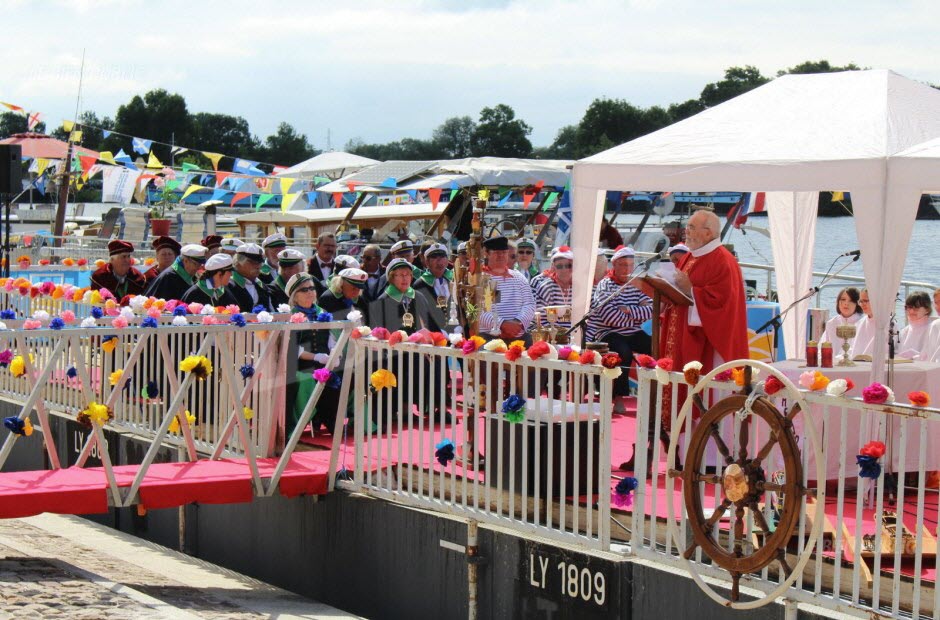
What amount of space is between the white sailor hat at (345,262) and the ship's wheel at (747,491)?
5.68 metres

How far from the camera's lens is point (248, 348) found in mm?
8617

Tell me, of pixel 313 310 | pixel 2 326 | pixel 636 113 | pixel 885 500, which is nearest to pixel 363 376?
pixel 313 310

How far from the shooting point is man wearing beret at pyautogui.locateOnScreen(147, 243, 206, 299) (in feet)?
38.1

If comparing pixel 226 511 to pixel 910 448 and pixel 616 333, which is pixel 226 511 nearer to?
pixel 616 333

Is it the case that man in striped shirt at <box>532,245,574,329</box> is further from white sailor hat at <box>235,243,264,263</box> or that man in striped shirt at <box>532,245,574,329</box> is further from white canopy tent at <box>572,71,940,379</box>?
white sailor hat at <box>235,243,264,263</box>

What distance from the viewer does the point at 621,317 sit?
1095 cm

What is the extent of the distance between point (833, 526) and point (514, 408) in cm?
178

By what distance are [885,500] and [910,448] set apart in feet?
1.59

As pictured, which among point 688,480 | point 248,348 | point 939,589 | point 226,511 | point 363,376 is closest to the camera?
point 939,589

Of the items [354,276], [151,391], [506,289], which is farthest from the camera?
[506,289]

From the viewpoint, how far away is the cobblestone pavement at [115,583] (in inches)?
264

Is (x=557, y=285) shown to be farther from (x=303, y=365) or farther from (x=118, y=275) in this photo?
(x=118, y=275)

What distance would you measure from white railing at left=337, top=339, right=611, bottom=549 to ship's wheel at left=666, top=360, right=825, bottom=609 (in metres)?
0.62

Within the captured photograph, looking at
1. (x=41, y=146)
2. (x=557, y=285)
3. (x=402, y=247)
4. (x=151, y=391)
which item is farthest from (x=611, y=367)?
(x=41, y=146)
